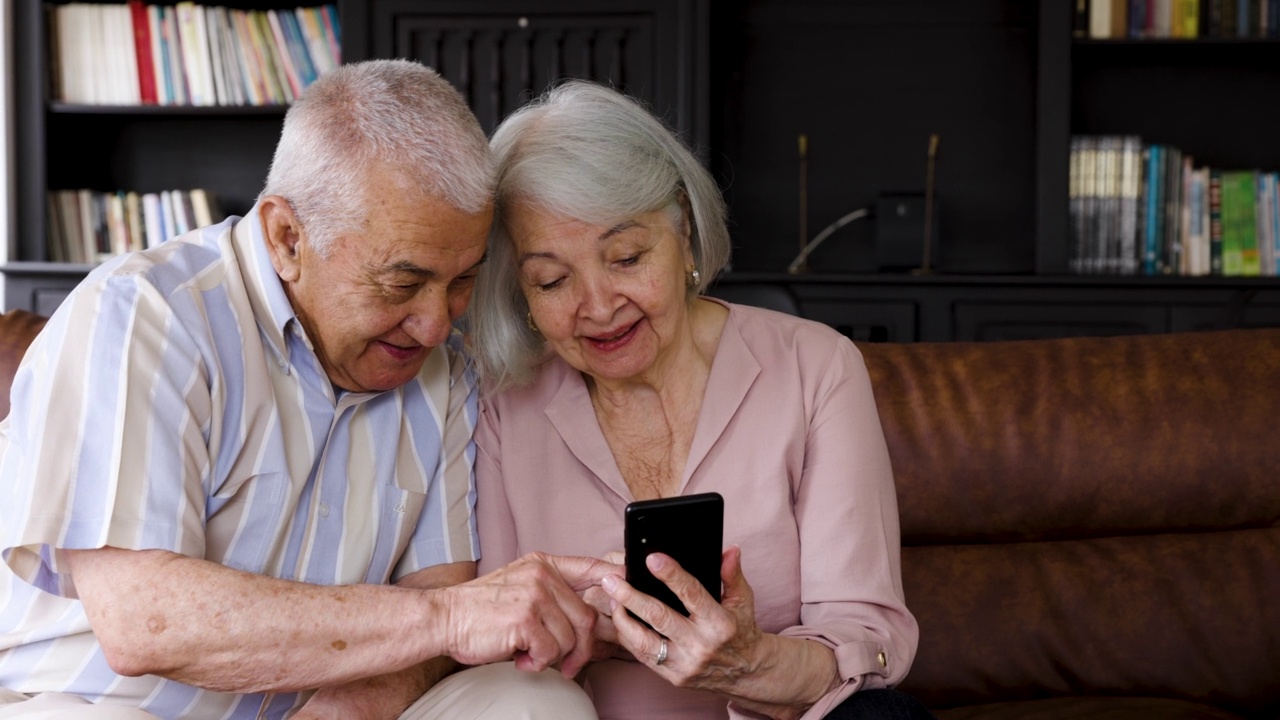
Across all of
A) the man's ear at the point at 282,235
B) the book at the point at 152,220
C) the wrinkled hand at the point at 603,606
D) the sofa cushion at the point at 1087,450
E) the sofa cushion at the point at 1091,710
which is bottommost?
the sofa cushion at the point at 1091,710

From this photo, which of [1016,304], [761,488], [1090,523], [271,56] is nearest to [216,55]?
[271,56]

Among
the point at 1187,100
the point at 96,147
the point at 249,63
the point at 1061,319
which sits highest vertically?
the point at 249,63

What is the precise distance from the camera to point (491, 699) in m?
1.41

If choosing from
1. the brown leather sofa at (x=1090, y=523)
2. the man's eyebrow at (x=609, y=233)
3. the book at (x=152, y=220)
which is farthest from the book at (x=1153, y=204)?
the book at (x=152, y=220)

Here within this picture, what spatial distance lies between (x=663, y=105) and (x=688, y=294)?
202 centimetres

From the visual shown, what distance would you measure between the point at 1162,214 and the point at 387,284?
297 centimetres

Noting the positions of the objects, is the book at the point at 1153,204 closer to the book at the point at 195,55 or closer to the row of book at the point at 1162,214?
the row of book at the point at 1162,214

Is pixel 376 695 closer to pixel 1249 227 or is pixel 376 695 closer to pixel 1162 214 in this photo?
pixel 1162 214

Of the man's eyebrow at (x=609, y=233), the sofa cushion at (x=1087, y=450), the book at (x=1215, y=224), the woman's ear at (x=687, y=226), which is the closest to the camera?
the man's eyebrow at (x=609, y=233)

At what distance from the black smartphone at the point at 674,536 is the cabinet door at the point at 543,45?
2480 mm

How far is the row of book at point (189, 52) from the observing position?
382cm

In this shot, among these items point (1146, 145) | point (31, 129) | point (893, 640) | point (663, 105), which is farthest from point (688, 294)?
point (31, 129)

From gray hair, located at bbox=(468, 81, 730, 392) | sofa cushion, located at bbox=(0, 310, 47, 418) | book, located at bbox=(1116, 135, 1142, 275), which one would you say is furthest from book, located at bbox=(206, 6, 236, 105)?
book, located at bbox=(1116, 135, 1142, 275)

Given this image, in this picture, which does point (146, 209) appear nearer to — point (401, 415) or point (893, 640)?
point (401, 415)
